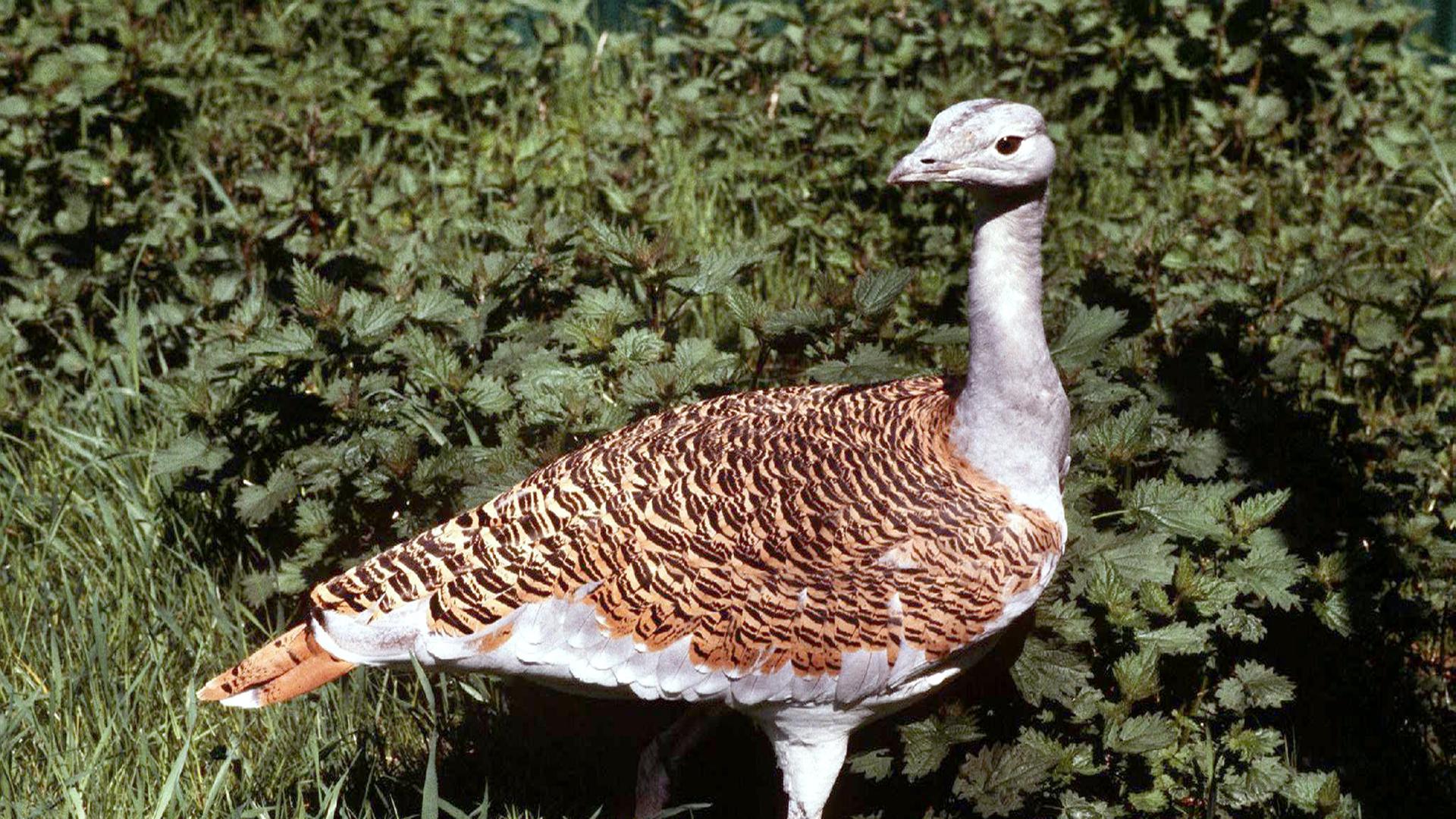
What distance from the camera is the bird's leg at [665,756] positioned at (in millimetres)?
3275

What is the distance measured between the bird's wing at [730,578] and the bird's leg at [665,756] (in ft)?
1.08

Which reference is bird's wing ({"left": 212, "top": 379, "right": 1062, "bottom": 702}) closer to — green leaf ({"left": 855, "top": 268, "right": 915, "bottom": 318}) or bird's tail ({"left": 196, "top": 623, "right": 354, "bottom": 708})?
bird's tail ({"left": 196, "top": 623, "right": 354, "bottom": 708})

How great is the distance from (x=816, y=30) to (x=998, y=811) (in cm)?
343

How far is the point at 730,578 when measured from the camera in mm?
2959

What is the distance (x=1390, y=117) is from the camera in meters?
5.54

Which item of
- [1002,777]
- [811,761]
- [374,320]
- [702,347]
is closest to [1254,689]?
[1002,777]

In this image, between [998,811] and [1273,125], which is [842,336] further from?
[1273,125]

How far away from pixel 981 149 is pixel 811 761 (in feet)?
3.83

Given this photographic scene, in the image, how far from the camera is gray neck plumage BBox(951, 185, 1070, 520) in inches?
115

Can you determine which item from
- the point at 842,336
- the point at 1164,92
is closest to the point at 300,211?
the point at 842,336

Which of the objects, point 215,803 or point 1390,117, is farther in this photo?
point 1390,117

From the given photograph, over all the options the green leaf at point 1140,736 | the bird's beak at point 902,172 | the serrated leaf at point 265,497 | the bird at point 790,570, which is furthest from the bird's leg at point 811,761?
the serrated leaf at point 265,497

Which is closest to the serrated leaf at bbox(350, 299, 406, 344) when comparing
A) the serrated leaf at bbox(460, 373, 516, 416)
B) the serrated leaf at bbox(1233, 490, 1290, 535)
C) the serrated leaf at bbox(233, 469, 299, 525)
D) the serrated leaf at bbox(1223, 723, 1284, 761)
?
the serrated leaf at bbox(460, 373, 516, 416)

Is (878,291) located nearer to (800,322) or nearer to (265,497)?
(800,322)
